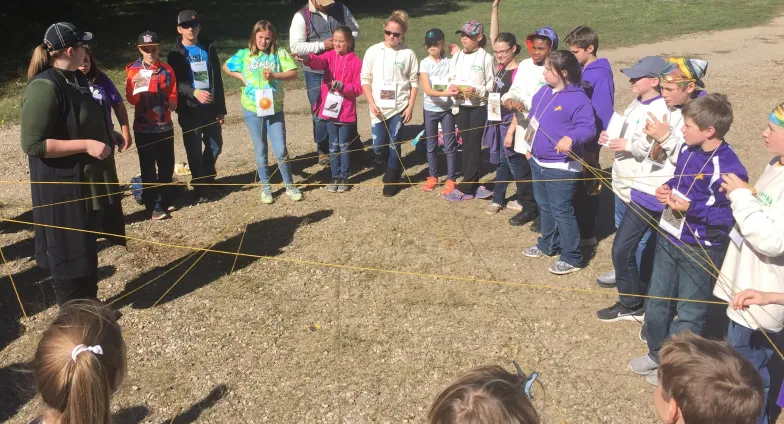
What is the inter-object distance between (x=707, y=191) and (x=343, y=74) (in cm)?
432

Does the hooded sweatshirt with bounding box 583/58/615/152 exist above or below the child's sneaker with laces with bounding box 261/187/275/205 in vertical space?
above

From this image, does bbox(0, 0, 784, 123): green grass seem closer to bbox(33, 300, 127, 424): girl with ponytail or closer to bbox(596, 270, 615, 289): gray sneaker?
bbox(596, 270, 615, 289): gray sneaker

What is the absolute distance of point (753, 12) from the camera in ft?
70.8

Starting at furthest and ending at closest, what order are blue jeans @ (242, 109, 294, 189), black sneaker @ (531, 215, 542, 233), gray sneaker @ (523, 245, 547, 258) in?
blue jeans @ (242, 109, 294, 189)
black sneaker @ (531, 215, 542, 233)
gray sneaker @ (523, 245, 547, 258)

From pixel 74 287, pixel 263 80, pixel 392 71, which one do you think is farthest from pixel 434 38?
pixel 74 287

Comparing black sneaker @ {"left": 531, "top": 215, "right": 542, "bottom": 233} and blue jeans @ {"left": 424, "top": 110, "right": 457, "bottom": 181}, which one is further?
blue jeans @ {"left": 424, "top": 110, "right": 457, "bottom": 181}

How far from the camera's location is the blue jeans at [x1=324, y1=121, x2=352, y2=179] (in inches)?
278

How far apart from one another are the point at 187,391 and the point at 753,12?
2386 cm

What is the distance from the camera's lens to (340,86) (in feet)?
22.4

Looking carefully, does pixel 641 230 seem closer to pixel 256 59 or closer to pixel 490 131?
pixel 490 131

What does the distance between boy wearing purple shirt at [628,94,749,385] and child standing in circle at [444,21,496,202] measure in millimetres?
2819

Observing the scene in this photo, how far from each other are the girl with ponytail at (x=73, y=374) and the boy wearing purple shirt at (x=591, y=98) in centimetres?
418

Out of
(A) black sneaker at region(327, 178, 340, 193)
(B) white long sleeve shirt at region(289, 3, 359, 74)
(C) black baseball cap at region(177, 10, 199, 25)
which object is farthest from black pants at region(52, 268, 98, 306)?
(B) white long sleeve shirt at region(289, 3, 359, 74)

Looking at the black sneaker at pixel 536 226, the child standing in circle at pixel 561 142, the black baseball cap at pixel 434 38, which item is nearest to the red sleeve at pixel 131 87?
the black baseball cap at pixel 434 38
